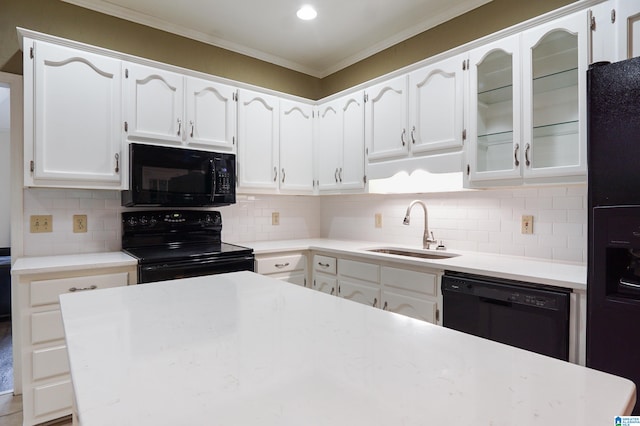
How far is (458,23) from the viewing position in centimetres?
273

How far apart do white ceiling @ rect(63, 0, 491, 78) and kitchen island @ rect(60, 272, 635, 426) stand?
2396 millimetres

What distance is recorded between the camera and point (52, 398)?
199 centimetres

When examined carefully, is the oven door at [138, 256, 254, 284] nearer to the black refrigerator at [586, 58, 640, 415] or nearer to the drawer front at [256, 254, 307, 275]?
the drawer front at [256, 254, 307, 275]

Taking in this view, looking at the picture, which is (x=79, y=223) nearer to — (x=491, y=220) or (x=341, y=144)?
(x=341, y=144)

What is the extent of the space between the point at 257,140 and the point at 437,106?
4.82ft

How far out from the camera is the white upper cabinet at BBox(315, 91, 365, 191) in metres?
3.08

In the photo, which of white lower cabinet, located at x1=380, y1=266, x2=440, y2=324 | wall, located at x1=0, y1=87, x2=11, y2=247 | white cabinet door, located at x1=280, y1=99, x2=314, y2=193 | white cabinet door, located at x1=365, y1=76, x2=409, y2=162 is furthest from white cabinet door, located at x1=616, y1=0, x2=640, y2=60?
wall, located at x1=0, y1=87, x2=11, y2=247

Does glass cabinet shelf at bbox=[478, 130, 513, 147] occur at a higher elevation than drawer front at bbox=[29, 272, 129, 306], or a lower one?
higher

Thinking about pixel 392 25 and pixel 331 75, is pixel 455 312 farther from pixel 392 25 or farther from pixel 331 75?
pixel 331 75

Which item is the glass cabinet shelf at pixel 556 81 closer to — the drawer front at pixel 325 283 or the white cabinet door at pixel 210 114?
the drawer front at pixel 325 283

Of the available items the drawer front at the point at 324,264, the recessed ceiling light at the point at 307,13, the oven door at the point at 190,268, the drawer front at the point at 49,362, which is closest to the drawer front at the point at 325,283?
the drawer front at the point at 324,264

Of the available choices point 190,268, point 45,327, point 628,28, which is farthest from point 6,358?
point 628,28

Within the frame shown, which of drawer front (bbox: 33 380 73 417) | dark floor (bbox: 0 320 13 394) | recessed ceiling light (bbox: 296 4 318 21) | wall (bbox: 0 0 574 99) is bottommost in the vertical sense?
dark floor (bbox: 0 320 13 394)

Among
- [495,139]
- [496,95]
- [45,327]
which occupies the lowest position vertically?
[45,327]
